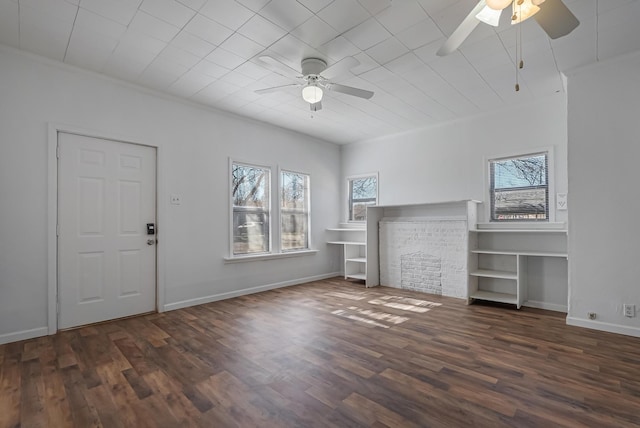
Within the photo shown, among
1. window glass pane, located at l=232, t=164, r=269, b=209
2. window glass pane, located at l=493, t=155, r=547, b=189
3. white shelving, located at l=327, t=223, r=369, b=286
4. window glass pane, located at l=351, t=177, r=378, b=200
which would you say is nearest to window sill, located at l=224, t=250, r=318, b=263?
white shelving, located at l=327, t=223, r=369, b=286

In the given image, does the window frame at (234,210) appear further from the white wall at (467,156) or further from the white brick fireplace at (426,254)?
the white brick fireplace at (426,254)

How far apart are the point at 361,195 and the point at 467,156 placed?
7.16 feet

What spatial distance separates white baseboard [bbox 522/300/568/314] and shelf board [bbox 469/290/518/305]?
0.19m

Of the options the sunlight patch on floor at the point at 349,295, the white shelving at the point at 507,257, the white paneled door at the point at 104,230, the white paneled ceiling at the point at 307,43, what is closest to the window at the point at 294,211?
the sunlight patch on floor at the point at 349,295

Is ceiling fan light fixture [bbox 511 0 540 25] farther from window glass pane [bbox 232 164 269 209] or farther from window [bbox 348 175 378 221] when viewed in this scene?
window [bbox 348 175 378 221]

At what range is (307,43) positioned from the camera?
9.61 ft

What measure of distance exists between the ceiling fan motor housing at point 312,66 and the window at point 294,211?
2.61 m

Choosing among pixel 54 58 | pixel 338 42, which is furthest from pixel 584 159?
pixel 54 58

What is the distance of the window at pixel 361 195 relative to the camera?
20.5 ft

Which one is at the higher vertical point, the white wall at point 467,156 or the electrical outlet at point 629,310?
the white wall at point 467,156

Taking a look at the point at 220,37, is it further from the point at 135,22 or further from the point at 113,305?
the point at 113,305

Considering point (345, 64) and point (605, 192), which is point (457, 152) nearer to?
point (605, 192)

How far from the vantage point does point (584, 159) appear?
3.36 m

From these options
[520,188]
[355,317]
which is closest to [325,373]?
[355,317]
